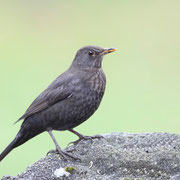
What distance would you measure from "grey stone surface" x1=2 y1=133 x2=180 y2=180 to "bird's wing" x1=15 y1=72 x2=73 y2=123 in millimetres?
690

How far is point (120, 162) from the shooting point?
13.6 feet

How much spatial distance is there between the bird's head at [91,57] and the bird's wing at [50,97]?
43 cm

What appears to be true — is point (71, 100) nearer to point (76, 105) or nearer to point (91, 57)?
point (76, 105)

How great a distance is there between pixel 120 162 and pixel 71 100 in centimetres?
116

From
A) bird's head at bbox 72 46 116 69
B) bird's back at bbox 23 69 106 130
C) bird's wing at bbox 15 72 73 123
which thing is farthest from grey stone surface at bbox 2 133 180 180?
bird's head at bbox 72 46 116 69

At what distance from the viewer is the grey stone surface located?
3988mm

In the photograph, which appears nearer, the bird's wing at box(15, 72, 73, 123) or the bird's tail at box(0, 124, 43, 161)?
the bird's wing at box(15, 72, 73, 123)

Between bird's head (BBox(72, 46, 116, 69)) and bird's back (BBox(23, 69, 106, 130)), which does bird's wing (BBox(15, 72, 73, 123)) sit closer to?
bird's back (BBox(23, 69, 106, 130))

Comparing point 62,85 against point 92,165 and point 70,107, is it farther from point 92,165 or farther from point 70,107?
point 92,165

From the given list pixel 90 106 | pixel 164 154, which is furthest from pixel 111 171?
pixel 90 106

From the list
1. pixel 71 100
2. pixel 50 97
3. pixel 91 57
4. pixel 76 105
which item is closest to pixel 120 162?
pixel 76 105

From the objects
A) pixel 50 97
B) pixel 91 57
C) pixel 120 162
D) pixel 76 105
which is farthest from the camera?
pixel 91 57

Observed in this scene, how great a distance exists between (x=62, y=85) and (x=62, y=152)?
0.96 metres

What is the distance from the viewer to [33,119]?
5.16 m
